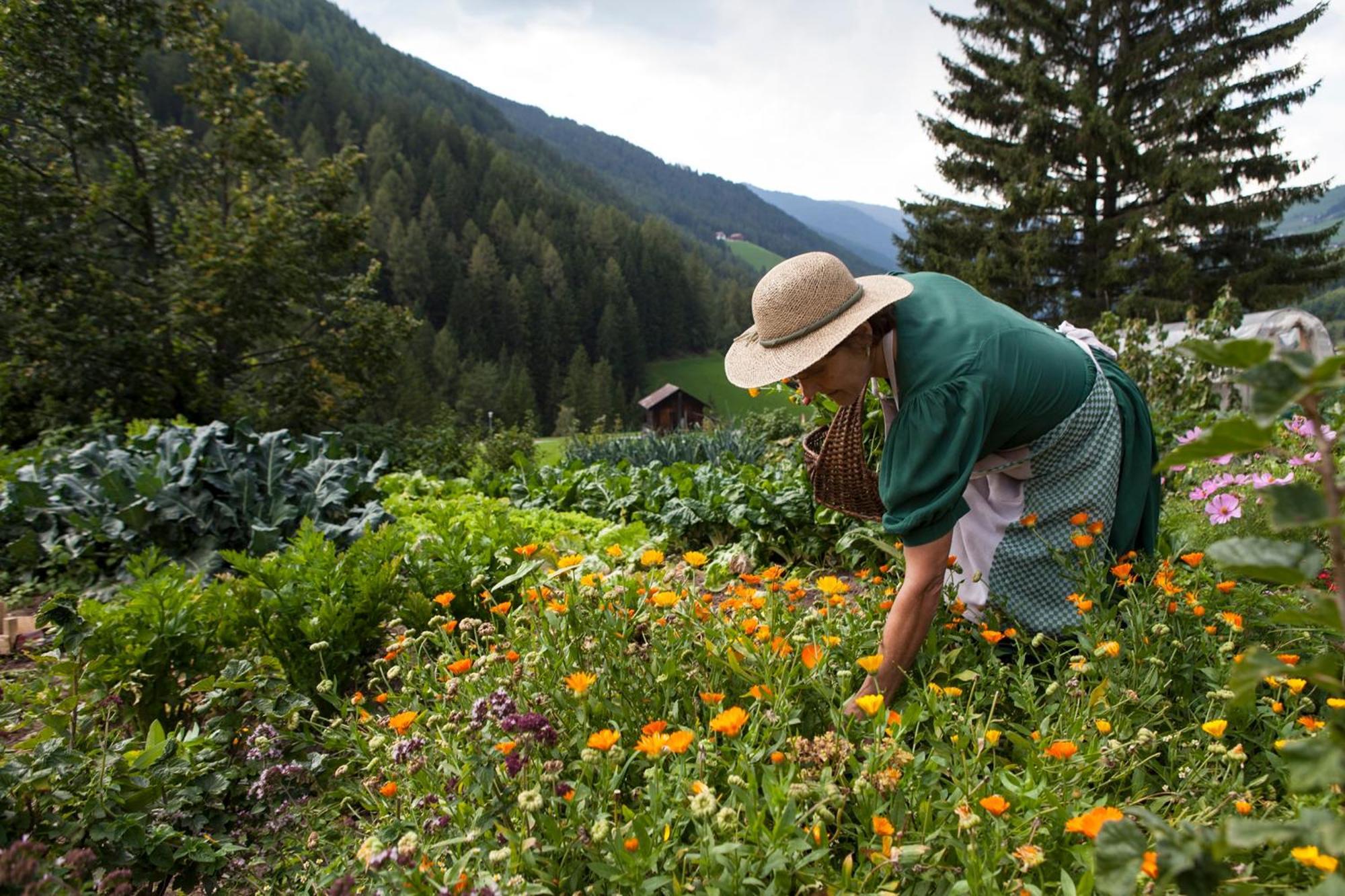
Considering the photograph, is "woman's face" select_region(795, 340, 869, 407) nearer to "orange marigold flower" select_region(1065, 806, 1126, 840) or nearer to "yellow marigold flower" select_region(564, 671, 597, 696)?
"yellow marigold flower" select_region(564, 671, 597, 696)

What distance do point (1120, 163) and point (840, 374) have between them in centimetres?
2278

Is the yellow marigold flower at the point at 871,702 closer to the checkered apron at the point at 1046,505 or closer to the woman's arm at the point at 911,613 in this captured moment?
the woman's arm at the point at 911,613

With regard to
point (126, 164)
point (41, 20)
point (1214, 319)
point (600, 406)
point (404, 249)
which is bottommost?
point (600, 406)

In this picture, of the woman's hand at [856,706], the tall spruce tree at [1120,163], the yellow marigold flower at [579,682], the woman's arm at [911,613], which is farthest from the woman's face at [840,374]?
the tall spruce tree at [1120,163]

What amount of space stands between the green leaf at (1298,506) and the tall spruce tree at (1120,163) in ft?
72.8

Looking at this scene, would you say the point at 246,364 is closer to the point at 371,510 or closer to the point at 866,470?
the point at 371,510

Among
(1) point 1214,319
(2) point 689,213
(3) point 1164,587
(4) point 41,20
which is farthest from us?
(2) point 689,213

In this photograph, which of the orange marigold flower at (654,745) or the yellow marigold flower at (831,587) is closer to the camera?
the orange marigold flower at (654,745)

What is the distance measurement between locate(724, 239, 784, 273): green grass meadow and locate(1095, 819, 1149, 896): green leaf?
154 meters

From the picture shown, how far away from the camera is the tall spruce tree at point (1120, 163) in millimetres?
19719

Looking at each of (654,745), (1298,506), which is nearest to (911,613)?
(654,745)

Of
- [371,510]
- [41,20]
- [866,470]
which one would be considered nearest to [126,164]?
[41,20]

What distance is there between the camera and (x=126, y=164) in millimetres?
10148

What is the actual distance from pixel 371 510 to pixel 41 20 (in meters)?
9.02
